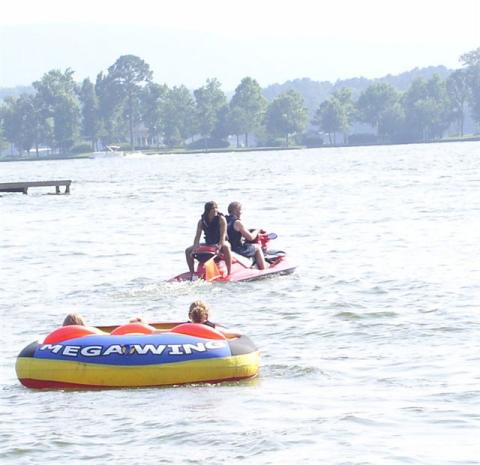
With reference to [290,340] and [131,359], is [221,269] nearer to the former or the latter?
[290,340]

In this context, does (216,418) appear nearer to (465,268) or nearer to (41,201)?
(465,268)

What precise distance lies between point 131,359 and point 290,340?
4.00 meters

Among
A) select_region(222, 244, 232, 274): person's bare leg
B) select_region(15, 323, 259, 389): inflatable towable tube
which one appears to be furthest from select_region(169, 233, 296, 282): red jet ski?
select_region(15, 323, 259, 389): inflatable towable tube

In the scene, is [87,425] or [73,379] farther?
[73,379]

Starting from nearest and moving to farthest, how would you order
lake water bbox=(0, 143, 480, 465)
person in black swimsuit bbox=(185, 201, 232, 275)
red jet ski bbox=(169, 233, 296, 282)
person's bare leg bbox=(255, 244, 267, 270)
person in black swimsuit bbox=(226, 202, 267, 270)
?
1. lake water bbox=(0, 143, 480, 465)
2. person in black swimsuit bbox=(185, 201, 232, 275)
3. red jet ski bbox=(169, 233, 296, 282)
4. person in black swimsuit bbox=(226, 202, 267, 270)
5. person's bare leg bbox=(255, 244, 267, 270)

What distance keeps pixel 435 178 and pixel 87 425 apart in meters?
59.5

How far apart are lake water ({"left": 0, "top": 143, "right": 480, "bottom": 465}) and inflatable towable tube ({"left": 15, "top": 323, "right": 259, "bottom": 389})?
135 millimetres

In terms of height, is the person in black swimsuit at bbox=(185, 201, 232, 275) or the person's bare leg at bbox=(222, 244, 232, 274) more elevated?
the person in black swimsuit at bbox=(185, 201, 232, 275)

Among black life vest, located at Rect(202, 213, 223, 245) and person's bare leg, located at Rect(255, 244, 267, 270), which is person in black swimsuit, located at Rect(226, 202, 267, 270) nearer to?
person's bare leg, located at Rect(255, 244, 267, 270)

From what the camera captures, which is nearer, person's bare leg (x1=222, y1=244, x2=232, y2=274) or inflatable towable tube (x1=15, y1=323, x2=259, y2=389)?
inflatable towable tube (x1=15, y1=323, x2=259, y2=389)

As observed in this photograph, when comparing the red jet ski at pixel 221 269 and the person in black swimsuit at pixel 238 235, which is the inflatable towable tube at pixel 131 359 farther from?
the person in black swimsuit at pixel 238 235

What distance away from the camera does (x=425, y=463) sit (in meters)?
11.2

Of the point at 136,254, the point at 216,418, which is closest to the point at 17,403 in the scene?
the point at 216,418

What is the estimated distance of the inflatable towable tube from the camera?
14.1 m
